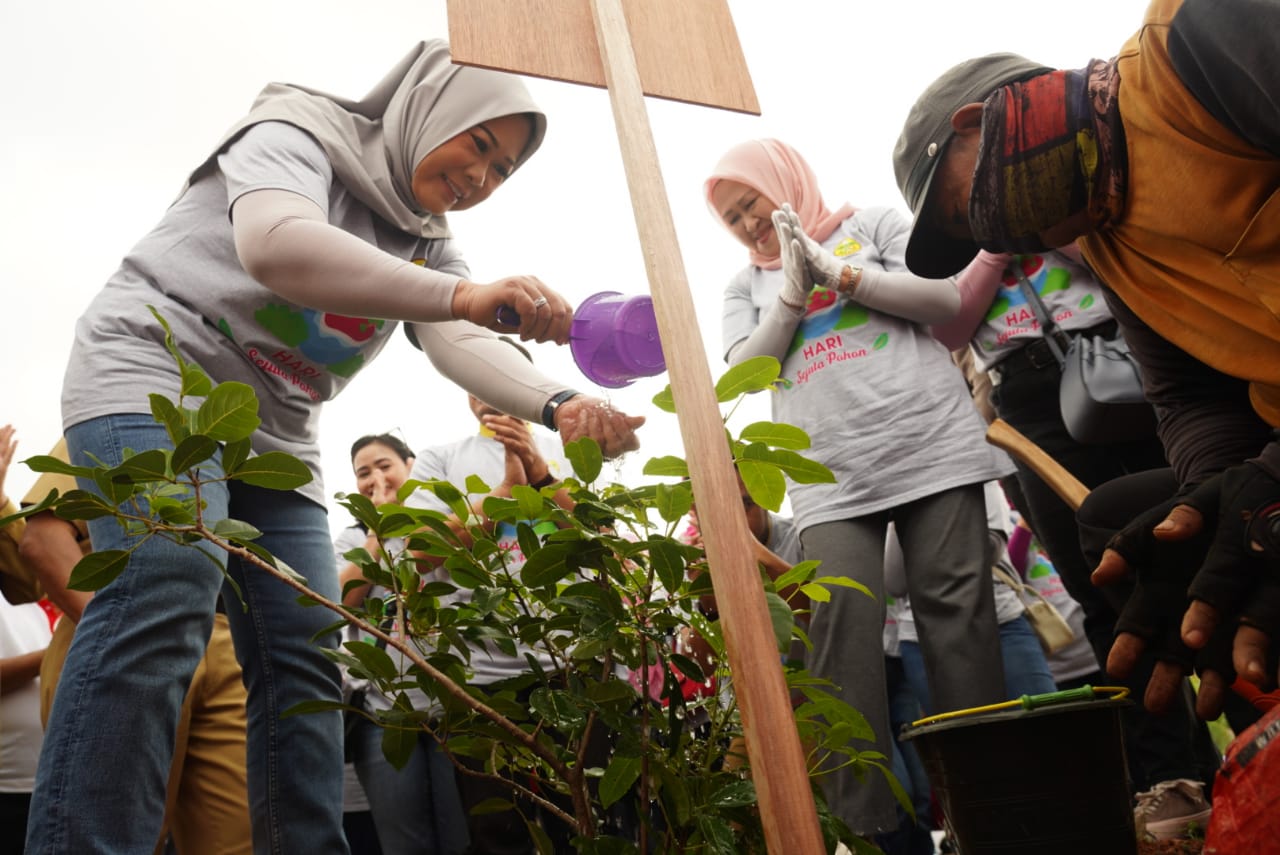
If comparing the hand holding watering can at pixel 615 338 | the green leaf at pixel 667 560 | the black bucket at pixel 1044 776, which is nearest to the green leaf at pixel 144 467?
the green leaf at pixel 667 560

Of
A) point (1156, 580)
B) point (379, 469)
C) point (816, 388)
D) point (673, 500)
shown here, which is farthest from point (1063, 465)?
point (379, 469)

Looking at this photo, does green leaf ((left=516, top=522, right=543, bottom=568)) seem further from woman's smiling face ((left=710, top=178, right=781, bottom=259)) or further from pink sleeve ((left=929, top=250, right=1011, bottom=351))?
woman's smiling face ((left=710, top=178, right=781, bottom=259))

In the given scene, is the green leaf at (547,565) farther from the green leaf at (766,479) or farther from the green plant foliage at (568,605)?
the green leaf at (766,479)

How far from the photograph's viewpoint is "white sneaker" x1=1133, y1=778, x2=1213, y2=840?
1626 millimetres

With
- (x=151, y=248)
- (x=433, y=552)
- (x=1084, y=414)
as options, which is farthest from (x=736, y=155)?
(x=433, y=552)

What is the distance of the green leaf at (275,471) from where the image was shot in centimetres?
81

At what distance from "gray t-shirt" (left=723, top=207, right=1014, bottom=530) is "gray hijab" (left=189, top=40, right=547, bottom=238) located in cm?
73

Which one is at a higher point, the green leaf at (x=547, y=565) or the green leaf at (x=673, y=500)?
the green leaf at (x=673, y=500)

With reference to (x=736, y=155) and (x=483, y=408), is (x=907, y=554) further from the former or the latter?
(x=483, y=408)

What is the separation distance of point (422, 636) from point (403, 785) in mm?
1373

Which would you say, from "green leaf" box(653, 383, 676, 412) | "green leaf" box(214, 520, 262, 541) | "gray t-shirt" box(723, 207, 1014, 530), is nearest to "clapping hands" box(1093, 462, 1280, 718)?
"green leaf" box(653, 383, 676, 412)

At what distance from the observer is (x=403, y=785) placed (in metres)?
2.13

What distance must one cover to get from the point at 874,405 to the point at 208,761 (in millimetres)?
1397

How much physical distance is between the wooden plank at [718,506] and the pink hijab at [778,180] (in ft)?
4.35
